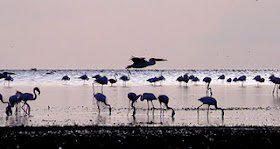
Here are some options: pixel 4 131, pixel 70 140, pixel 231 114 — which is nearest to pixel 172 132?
pixel 70 140

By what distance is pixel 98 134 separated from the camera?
12.5 m

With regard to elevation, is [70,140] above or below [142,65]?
below

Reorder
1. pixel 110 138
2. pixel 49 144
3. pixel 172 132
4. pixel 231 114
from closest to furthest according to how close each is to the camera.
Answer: pixel 49 144
pixel 110 138
pixel 172 132
pixel 231 114

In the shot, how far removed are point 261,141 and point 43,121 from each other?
702 cm

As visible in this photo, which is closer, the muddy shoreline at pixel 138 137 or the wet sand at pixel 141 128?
the muddy shoreline at pixel 138 137

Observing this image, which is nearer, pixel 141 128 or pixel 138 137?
pixel 138 137

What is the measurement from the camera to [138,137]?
1211cm

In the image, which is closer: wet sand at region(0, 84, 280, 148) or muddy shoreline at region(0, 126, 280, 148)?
muddy shoreline at region(0, 126, 280, 148)

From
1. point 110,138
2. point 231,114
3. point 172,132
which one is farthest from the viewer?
point 231,114

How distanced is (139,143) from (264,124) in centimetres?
521

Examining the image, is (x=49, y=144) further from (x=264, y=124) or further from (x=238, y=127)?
(x=264, y=124)

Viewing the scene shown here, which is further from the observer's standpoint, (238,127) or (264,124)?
(264,124)

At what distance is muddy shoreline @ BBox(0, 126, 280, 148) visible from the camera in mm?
11125

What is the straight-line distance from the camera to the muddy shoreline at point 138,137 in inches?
438
